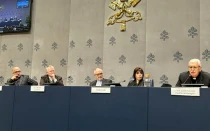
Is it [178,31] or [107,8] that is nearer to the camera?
[178,31]

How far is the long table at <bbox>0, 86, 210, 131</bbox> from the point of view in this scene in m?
2.14

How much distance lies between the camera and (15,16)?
590 cm

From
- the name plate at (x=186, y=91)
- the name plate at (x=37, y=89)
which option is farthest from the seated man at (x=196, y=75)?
the name plate at (x=37, y=89)

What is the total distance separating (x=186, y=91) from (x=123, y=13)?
9.70 feet

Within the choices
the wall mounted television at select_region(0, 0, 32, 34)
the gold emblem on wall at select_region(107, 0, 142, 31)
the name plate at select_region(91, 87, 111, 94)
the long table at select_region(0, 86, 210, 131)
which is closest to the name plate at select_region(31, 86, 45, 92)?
the long table at select_region(0, 86, 210, 131)

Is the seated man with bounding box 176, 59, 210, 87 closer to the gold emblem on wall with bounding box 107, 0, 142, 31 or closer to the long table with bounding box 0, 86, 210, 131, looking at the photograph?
the long table with bounding box 0, 86, 210, 131

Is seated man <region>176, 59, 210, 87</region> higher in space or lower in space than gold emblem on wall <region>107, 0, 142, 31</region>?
lower

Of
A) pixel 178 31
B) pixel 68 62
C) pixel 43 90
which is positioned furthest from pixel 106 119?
pixel 68 62

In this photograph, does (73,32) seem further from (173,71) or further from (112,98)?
Answer: (112,98)

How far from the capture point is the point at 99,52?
4973mm

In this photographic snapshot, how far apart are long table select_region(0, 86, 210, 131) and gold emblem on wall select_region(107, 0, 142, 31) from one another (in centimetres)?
242

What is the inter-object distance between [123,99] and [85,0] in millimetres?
3212

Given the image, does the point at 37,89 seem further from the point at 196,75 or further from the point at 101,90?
the point at 196,75

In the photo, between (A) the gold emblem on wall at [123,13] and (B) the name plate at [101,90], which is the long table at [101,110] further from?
(A) the gold emblem on wall at [123,13]
